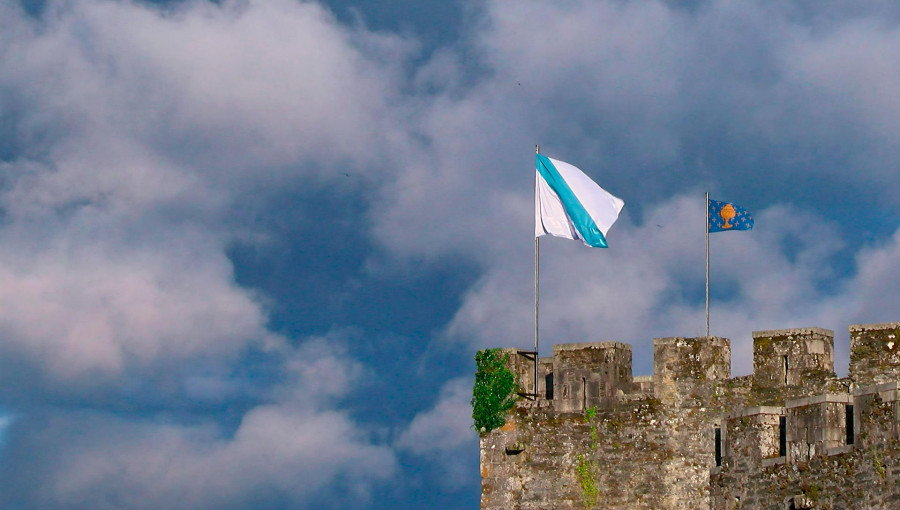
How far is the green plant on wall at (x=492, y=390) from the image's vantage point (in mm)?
54625

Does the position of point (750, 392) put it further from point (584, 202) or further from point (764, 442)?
→ point (584, 202)

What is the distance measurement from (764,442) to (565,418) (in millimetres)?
7463

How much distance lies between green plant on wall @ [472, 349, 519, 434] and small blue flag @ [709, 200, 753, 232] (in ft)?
23.0

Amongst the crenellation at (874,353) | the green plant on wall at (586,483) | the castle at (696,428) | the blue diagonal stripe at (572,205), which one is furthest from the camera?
the blue diagonal stripe at (572,205)

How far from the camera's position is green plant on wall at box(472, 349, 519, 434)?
5462cm

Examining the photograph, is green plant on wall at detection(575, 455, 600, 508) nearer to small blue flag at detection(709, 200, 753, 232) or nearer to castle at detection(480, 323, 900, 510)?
castle at detection(480, 323, 900, 510)

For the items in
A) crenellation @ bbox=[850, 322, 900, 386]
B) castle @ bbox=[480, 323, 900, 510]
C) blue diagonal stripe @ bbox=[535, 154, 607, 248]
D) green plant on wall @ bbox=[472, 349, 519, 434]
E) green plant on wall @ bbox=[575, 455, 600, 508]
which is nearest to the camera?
castle @ bbox=[480, 323, 900, 510]

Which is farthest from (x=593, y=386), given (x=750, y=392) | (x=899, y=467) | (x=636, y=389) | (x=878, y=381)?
(x=899, y=467)

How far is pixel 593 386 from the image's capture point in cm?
5334

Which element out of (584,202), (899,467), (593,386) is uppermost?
(584,202)

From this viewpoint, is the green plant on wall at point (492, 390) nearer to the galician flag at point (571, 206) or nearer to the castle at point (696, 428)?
the castle at point (696, 428)

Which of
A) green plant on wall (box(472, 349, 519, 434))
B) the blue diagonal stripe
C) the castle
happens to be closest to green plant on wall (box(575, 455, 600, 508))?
the castle

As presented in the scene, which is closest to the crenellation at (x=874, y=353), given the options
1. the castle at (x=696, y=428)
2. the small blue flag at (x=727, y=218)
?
the castle at (x=696, y=428)

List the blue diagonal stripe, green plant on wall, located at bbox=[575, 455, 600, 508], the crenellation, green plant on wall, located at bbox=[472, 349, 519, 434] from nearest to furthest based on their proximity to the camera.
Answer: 1. the crenellation
2. green plant on wall, located at bbox=[575, 455, 600, 508]
3. green plant on wall, located at bbox=[472, 349, 519, 434]
4. the blue diagonal stripe
